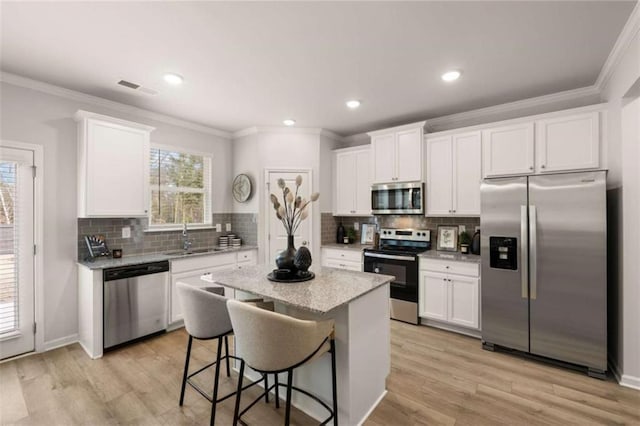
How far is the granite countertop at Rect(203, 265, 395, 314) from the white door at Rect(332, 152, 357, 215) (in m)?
2.25

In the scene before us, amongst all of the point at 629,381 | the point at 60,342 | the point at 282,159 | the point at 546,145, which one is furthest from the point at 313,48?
the point at 60,342

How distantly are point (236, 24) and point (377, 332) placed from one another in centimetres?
246

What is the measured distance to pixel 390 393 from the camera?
2.35 metres

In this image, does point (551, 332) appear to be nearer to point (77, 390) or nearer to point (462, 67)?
point (462, 67)

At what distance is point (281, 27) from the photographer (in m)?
2.13

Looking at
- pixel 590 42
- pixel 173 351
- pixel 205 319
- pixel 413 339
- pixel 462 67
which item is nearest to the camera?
pixel 205 319

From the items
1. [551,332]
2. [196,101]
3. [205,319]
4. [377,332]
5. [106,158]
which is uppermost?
[196,101]

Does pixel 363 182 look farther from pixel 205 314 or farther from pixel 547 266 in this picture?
pixel 205 314

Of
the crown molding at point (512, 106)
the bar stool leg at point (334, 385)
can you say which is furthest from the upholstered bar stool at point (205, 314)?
the crown molding at point (512, 106)

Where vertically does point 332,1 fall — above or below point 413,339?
above

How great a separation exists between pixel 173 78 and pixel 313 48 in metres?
1.47

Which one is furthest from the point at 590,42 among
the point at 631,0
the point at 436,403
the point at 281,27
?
the point at 436,403

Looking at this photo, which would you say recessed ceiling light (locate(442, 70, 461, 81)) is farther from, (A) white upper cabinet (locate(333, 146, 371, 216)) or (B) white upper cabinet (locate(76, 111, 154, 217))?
(B) white upper cabinet (locate(76, 111, 154, 217))

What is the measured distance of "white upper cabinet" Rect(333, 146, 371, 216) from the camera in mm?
4598
